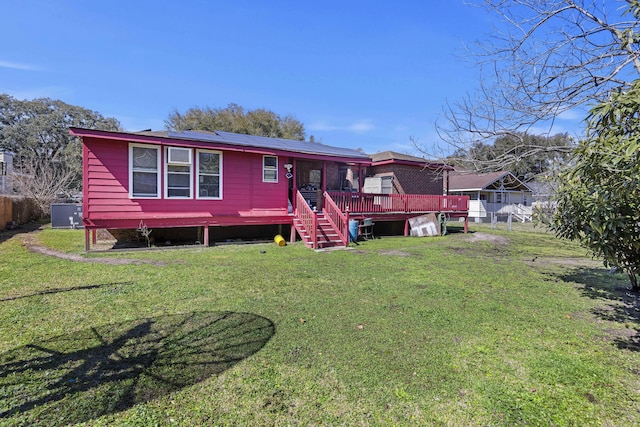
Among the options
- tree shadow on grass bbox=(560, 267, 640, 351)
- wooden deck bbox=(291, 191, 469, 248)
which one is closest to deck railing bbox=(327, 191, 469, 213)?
wooden deck bbox=(291, 191, 469, 248)

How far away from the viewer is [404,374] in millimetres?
2703

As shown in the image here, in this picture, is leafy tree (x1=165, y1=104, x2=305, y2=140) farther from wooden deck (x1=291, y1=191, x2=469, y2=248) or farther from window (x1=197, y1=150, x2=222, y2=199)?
window (x1=197, y1=150, x2=222, y2=199)

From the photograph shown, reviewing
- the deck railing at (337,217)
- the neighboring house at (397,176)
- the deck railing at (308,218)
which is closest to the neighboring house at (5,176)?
the deck railing at (308,218)

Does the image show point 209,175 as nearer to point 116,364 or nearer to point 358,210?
point 358,210

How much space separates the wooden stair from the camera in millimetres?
9512

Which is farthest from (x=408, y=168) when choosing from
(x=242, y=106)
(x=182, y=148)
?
(x=242, y=106)

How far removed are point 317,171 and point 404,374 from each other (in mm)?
13544

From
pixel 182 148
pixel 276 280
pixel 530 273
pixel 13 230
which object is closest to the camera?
pixel 276 280

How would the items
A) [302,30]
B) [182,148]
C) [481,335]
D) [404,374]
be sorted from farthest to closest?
[302,30]
[182,148]
[481,335]
[404,374]

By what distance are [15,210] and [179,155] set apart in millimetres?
9917

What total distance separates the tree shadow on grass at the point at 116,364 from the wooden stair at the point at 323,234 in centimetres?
577

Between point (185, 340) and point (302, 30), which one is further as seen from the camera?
point (302, 30)

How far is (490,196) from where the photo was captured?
27.1 metres

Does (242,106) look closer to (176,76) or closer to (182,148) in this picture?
(176,76)
